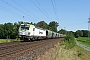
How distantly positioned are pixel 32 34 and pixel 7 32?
255 ft

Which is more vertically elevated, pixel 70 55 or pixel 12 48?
pixel 12 48

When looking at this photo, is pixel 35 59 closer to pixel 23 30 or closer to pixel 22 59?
pixel 22 59

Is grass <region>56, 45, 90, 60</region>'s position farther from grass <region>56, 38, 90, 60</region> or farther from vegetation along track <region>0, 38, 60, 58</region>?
vegetation along track <region>0, 38, 60, 58</region>

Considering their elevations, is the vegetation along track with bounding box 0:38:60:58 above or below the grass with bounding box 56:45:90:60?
above

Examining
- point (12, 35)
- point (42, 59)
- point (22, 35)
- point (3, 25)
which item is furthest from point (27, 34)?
point (3, 25)

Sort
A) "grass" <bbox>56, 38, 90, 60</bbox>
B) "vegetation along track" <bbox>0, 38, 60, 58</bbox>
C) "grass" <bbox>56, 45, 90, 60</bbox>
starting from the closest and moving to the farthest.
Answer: "vegetation along track" <bbox>0, 38, 60, 58</bbox> → "grass" <bbox>56, 45, 90, 60</bbox> → "grass" <bbox>56, 38, 90, 60</bbox>

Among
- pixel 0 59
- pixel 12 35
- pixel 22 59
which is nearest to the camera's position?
pixel 0 59

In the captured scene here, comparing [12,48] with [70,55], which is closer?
[12,48]

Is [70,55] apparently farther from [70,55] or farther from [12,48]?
[12,48]

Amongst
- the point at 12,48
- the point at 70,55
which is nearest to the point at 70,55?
the point at 70,55

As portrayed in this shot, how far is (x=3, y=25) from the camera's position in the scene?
123938 mm

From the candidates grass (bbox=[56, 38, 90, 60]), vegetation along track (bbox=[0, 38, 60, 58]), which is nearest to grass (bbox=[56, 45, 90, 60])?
grass (bbox=[56, 38, 90, 60])

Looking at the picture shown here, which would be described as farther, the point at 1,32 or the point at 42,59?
the point at 1,32

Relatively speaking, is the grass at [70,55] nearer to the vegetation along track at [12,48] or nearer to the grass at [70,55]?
the grass at [70,55]
